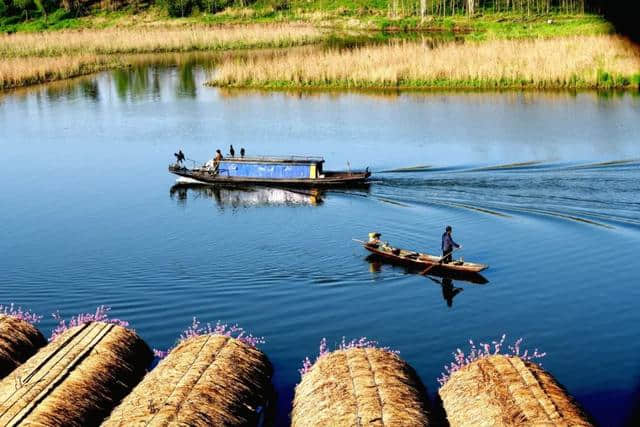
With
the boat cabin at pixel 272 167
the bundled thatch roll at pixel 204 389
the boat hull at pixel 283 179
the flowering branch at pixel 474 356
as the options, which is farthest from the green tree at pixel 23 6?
the bundled thatch roll at pixel 204 389

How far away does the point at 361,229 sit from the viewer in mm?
30953

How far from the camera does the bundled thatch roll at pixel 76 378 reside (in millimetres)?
13914

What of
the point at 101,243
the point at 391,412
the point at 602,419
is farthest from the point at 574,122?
the point at 391,412

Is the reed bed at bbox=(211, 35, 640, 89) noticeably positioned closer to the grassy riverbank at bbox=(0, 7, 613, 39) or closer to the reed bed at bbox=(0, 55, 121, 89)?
the reed bed at bbox=(0, 55, 121, 89)

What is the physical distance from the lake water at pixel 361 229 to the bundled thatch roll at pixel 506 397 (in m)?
2.98

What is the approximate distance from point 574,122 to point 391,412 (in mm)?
35438

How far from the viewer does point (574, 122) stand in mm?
44969

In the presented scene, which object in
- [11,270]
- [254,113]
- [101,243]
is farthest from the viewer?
→ [254,113]

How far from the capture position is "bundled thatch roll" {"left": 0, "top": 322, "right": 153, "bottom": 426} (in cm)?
1391

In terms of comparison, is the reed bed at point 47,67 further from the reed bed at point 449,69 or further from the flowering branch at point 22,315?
the flowering branch at point 22,315

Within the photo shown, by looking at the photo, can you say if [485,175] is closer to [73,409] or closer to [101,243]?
[101,243]

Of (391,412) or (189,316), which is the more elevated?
(391,412)

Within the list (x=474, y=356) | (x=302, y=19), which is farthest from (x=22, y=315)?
(x=302, y=19)

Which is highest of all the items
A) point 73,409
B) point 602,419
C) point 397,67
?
point 397,67
